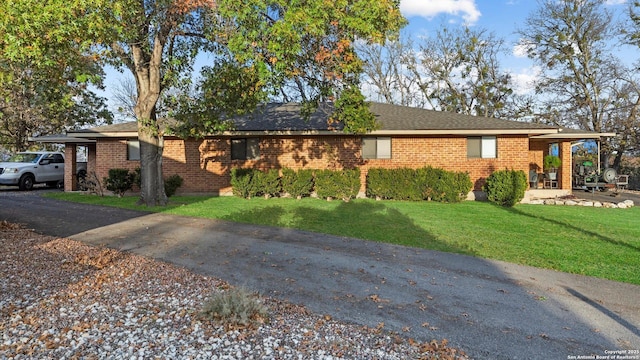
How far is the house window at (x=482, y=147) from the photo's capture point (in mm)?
14898

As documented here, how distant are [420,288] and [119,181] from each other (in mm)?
13503

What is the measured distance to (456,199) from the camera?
13.4 m

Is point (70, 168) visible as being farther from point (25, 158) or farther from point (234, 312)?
point (234, 312)

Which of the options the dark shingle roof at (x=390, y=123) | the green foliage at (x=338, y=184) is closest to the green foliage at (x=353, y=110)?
the dark shingle roof at (x=390, y=123)

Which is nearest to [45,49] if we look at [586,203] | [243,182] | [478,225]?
[243,182]

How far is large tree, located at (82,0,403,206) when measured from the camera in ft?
24.8

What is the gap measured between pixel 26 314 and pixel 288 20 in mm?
6237

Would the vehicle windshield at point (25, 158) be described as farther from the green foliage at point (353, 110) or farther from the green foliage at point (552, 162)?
the green foliage at point (552, 162)

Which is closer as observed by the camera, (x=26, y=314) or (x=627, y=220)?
(x=26, y=314)

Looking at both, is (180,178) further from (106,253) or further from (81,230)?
(106,253)

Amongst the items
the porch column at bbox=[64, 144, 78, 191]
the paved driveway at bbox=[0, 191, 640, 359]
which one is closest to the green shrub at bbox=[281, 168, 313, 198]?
the paved driveway at bbox=[0, 191, 640, 359]

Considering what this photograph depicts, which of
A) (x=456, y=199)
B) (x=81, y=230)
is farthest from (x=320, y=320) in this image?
(x=456, y=199)

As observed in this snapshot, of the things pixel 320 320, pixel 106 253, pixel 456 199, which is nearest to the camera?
pixel 320 320

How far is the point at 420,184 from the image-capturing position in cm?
1354
